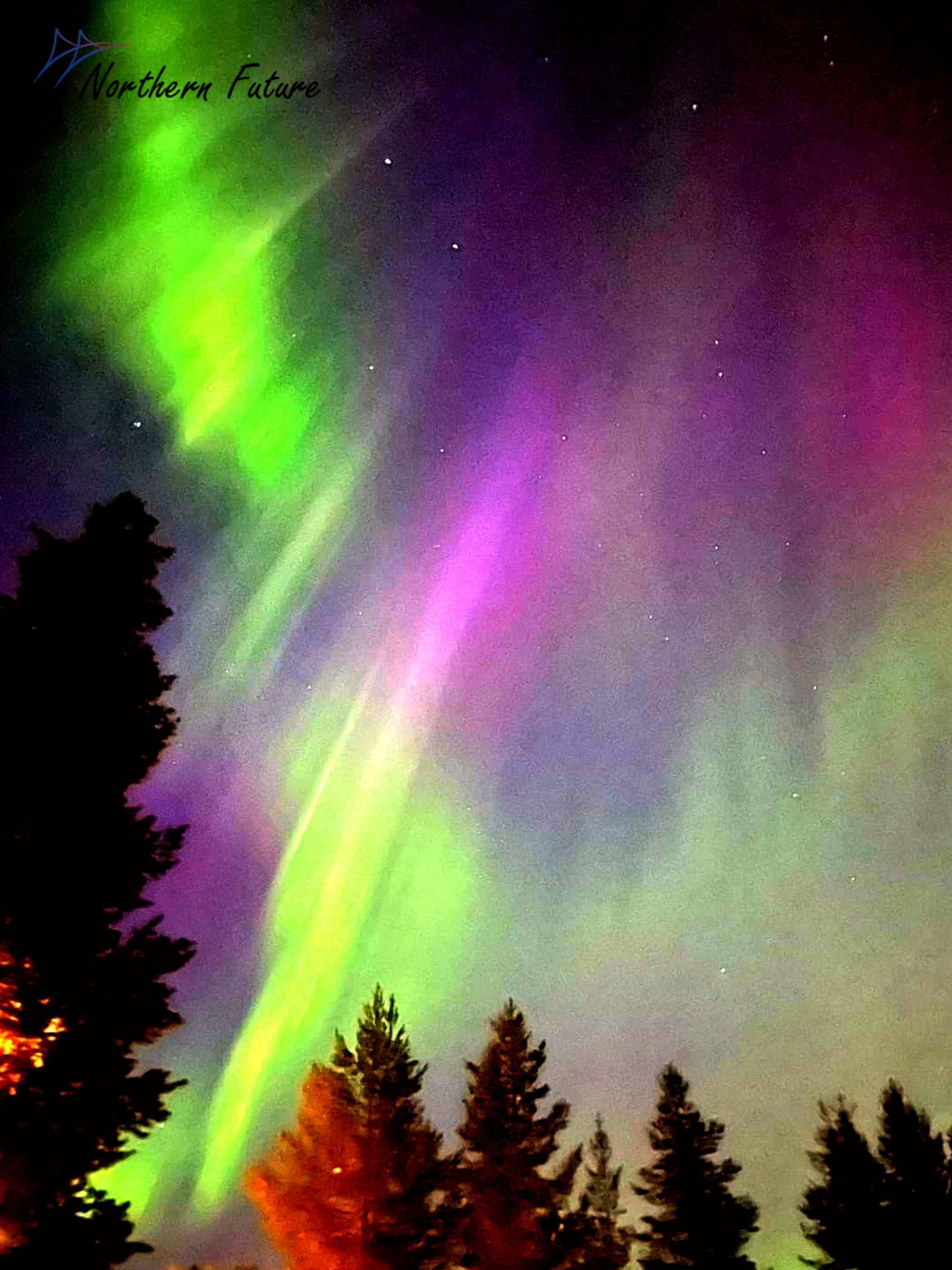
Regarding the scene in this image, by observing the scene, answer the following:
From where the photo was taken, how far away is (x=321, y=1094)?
2309cm

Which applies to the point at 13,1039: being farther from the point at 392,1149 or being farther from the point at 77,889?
the point at 392,1149

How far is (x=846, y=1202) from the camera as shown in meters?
31.3

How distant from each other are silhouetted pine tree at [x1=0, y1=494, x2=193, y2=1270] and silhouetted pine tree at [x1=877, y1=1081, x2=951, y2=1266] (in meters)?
32.1

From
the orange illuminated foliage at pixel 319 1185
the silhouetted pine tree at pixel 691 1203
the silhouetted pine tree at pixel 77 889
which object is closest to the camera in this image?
the silhouetted pine tree at pixel 77 889

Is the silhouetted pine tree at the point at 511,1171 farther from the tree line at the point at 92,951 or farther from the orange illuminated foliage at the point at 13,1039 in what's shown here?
the orange illuminated foliage at the point at 13,1039

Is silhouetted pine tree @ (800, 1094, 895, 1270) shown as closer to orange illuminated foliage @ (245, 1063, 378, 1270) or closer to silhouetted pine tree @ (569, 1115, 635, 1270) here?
silhouetted pine tree @ (569, 1115, 635, 1270)

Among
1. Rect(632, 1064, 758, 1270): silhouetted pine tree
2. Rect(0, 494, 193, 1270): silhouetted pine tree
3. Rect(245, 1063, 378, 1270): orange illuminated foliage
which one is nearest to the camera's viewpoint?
Rect(0, 494, 193, 1270): silhouetted pine tree

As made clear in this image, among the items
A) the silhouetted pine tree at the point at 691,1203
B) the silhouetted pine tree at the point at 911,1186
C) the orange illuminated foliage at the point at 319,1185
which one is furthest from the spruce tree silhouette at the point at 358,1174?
the silhouetted pine tree at the point at 911,1186

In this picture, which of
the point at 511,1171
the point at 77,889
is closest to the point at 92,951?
the point at 77,889

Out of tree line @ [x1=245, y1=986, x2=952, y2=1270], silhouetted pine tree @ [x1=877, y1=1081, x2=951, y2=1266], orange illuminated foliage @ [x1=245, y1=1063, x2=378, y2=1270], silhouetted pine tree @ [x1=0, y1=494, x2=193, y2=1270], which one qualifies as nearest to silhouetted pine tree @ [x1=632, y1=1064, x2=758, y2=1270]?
tree line @ [x1=245, y1=986, x2=952, y2=1270]

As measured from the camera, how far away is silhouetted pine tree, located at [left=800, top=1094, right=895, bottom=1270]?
30.0 metres

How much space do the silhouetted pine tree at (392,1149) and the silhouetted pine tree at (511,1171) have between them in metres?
1.51

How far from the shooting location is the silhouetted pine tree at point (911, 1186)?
2911 cm

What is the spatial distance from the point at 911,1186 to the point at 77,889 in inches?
1434
